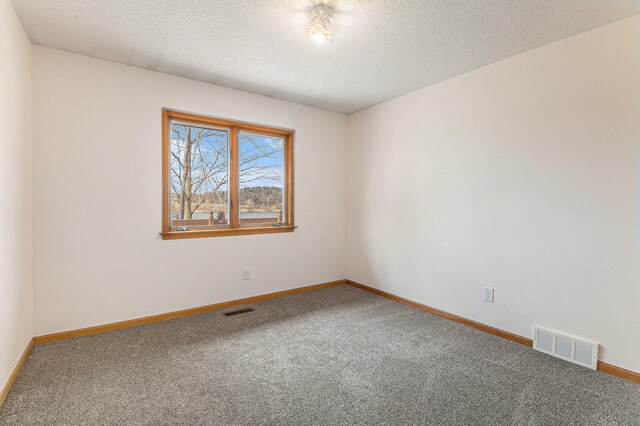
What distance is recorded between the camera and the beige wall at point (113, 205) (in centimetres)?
262

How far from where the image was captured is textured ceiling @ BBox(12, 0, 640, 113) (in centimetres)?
206

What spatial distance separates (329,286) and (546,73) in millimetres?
3238

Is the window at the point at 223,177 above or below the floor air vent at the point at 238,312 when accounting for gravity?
above

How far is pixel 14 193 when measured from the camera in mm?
2119

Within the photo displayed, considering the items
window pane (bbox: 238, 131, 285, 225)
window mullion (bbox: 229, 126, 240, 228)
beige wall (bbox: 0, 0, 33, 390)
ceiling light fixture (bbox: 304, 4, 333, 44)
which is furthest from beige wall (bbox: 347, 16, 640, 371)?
beige wall (bbox: 0, 0, 33, 390)

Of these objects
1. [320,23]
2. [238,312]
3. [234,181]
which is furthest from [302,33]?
[238,312]

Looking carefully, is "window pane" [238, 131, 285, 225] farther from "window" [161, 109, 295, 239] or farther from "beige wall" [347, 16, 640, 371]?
"beige wall" [347, 16, 640, 371]

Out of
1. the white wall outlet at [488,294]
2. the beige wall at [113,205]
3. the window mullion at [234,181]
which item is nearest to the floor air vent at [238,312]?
the beige wall at [113,205]

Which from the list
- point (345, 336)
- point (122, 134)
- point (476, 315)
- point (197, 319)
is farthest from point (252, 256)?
point (476, 315)

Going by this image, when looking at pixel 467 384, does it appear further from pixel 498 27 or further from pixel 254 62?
pixel 254 62

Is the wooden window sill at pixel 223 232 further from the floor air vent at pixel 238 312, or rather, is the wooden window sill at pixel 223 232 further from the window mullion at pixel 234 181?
the floor air vent at pixel 238 312

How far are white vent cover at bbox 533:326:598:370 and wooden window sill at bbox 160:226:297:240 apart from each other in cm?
267

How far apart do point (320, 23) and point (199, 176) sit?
208 cm

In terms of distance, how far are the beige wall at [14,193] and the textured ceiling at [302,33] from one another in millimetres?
285
